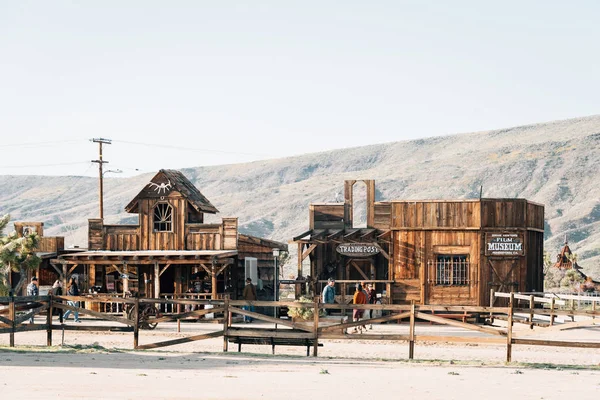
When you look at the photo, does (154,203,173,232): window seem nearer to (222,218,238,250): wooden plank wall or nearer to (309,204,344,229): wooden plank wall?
(222,218,238,250): wooden plank wall

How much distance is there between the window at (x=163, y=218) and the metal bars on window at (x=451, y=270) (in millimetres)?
10540

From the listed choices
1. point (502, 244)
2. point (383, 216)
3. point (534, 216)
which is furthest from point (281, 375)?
point (534, 216)

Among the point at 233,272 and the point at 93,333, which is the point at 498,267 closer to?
the point at 233,272

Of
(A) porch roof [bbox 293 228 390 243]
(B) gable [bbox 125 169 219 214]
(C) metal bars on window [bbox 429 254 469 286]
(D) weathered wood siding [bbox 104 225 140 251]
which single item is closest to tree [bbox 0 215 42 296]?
(D) weathered wood siding [bbox 104 225 140 251]

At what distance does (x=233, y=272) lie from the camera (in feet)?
136

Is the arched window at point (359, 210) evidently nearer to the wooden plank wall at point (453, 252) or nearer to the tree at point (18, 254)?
the wooden plank wall at point (453, 252)

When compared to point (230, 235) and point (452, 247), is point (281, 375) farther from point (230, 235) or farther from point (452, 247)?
point (230, 235)

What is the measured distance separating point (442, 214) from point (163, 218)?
1114 cm

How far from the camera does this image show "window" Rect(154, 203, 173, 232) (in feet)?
136

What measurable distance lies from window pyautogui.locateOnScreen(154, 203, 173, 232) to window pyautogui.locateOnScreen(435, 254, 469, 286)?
10.8m

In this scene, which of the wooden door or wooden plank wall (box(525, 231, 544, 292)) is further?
wooden plank wall (box(525, 231, 544, 292))

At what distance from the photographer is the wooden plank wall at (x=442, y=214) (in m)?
39.4

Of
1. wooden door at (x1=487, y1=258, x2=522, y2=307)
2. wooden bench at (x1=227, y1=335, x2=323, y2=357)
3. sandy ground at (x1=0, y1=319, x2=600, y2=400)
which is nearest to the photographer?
sandy ground at (x1=0, y1=319, x2=600, y2=400)

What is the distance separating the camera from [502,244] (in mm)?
39406
